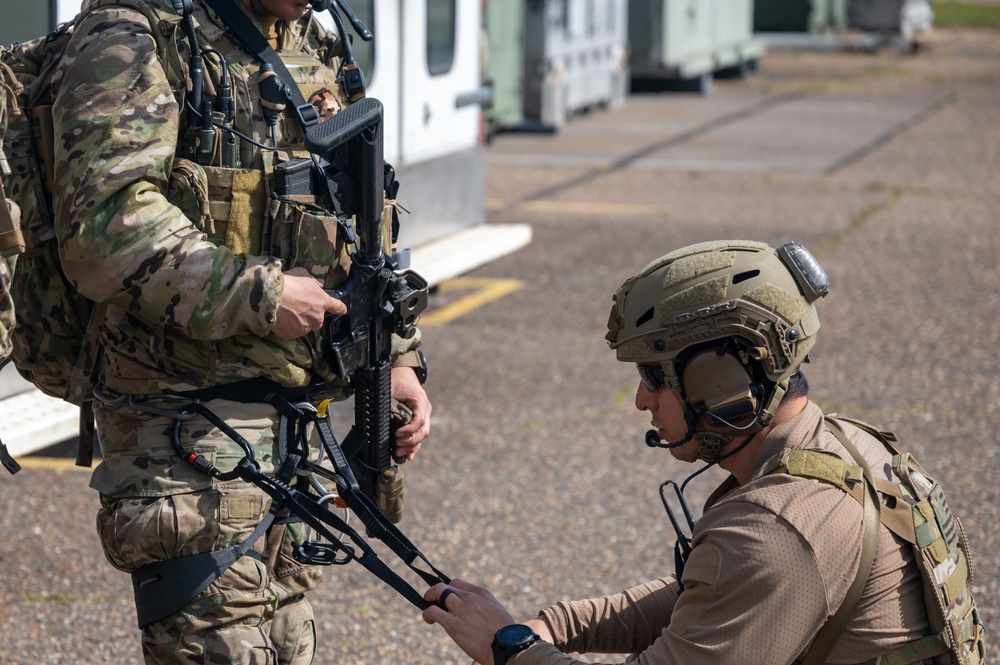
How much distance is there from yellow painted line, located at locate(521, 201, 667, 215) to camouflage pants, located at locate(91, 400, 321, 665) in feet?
27.7

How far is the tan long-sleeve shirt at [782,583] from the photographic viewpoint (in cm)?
211

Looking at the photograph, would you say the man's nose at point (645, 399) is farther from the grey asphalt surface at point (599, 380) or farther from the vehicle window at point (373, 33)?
the vehicle window at point (373, 33)

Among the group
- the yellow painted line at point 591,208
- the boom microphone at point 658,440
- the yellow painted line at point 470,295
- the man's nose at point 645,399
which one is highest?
the man's nose at point 645,399

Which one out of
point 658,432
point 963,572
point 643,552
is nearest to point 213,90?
point 658,432

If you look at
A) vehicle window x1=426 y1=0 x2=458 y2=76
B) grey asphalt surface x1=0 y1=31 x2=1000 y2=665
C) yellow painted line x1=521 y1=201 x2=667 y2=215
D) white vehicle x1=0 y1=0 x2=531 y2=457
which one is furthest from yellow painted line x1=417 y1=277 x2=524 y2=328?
yellow painted line x1=521 y1=201 x2=667 y2=215

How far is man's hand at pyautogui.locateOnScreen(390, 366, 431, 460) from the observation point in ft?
9.91

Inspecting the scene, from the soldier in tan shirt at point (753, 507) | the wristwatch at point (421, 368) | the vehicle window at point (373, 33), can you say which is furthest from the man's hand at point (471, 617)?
the vehicle window at point (373, 33)

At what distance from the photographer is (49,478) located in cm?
512

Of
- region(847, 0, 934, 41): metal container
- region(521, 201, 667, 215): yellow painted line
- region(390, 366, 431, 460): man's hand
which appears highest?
region(390, 366, 431, 460): man's hand

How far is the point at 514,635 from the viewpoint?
231 cm

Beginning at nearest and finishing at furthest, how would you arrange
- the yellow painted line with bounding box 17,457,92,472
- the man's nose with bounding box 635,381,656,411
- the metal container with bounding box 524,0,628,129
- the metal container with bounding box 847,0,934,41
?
the man's nose with bounding box 635,381,656,411
the yellow painted line with bounding box 17,457,92,472
the metal container with bounding box 524,0,628,129
the metal container with bounding box 847,0,934,41

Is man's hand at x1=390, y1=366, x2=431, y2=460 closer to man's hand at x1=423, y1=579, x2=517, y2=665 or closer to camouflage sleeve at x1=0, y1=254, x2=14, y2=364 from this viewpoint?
man's hand at x1=423, y1=579, x2=517, y2=665

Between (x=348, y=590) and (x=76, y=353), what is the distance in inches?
66.3

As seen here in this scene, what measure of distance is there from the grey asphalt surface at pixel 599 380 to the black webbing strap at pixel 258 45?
5.77 ft
